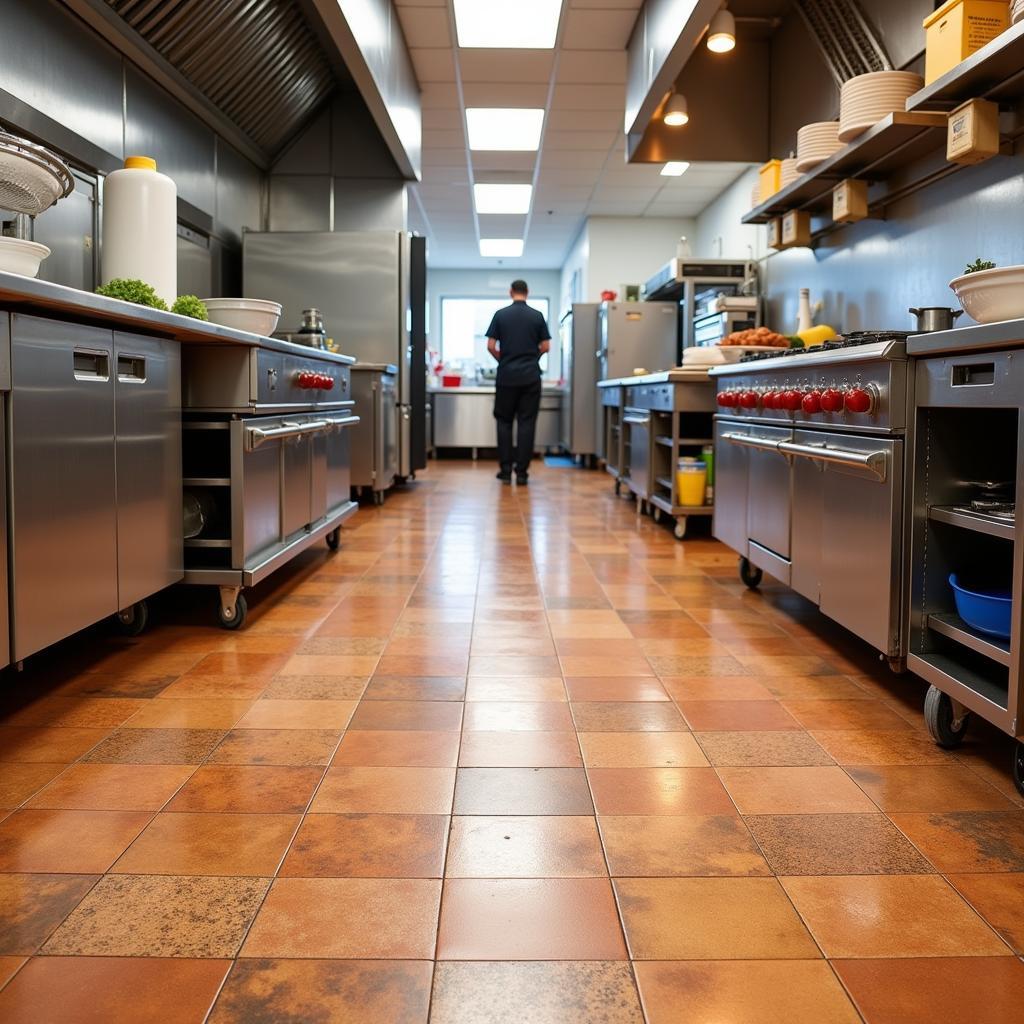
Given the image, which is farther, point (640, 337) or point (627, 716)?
point (640, 337)

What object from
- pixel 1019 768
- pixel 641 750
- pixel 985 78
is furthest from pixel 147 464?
pixel 985 78

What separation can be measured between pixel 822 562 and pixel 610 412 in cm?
558

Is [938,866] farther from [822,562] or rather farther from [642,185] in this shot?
[642,185]

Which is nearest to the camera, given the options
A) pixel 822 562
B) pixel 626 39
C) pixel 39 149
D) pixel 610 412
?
pixel 39 149

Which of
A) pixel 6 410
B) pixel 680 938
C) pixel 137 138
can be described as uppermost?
pixel 137 138

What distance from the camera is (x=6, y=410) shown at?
5.98 ft

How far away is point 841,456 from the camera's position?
8.31 feet

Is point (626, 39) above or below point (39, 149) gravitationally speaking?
above

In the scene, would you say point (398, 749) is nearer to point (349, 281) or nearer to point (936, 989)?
point (936, 989)

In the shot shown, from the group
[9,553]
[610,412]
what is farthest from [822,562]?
[610,412]

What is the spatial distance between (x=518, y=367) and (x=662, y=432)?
2.62m

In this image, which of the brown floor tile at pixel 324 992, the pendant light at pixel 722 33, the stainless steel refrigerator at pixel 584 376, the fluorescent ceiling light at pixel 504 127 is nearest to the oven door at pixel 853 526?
the brown floor tile at pixel 324 992

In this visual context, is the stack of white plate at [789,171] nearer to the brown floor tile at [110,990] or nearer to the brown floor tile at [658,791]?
the brown floor tile at [658,791]

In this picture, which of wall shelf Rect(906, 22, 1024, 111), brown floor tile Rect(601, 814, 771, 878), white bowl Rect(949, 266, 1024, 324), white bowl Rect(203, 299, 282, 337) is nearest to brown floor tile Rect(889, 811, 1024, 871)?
brown floor tile Rect(601, 814, 771, 878)
